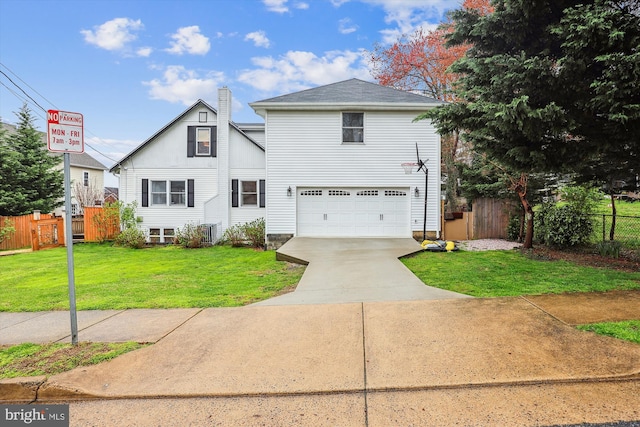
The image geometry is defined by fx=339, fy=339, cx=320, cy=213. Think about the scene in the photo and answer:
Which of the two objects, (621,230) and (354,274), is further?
(621,230)

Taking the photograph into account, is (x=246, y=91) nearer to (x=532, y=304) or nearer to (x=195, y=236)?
(x=195, y=236)

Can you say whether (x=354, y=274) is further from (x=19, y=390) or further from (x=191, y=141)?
(x=191, y=141)

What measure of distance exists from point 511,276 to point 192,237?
11.3 meters

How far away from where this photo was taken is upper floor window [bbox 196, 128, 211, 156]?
15.0 m

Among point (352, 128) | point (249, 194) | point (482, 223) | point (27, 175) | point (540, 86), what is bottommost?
point (482, 223)

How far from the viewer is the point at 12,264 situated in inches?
428

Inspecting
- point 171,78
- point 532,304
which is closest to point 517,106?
point 532,304

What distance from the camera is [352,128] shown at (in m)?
12.8

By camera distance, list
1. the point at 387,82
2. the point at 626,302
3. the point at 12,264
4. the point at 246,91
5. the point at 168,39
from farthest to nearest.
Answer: the point at 387,82
the point at 246,91
the point at 168,39
the point at 12,264
the point at 626,302

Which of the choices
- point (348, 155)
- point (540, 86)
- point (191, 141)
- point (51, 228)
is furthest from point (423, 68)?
point (51, 228)

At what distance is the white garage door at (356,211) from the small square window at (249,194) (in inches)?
105

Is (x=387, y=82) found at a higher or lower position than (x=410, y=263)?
higher

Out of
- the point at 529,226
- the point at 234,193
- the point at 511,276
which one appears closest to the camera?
the point at 511,276

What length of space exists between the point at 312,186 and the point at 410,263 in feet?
17.6
